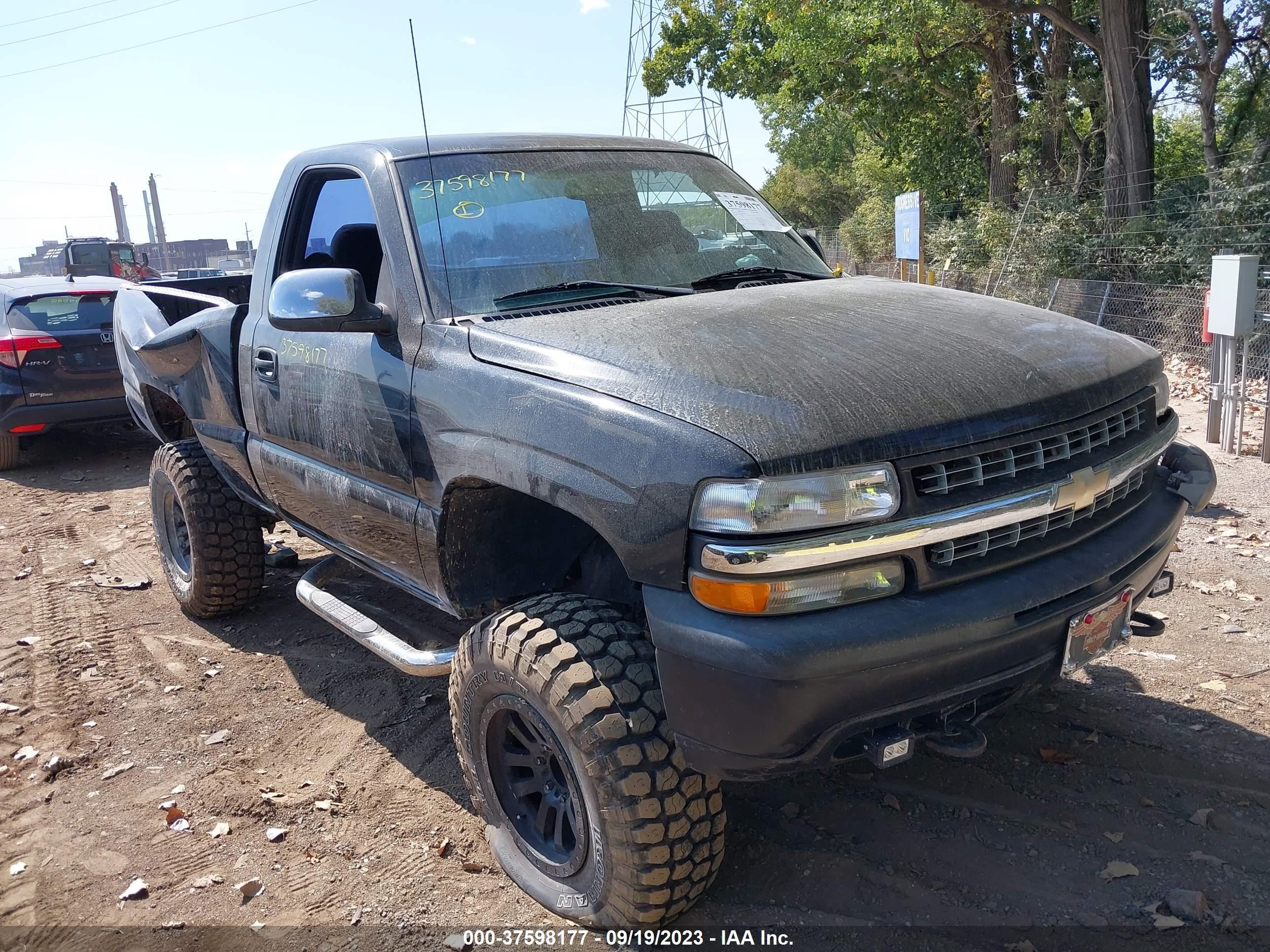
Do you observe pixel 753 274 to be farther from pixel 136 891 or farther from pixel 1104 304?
pixel 1104 304

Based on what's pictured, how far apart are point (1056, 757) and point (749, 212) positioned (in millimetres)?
2262

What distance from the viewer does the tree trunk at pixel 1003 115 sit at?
63.7ft

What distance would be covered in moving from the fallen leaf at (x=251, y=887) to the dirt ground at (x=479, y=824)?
0.03 m

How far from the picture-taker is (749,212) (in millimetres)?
4031

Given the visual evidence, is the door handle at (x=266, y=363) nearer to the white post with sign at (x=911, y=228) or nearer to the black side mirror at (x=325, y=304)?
the black side mirror at (x=325, y=304)

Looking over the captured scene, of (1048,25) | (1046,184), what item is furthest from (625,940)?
(1048,25)

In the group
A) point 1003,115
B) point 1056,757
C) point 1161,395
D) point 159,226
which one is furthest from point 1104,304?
point 159,226

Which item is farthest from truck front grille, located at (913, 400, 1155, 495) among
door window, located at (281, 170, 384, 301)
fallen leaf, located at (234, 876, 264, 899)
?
door window, located at (281, 170, 384, 301)

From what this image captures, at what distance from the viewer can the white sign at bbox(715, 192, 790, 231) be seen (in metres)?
3.96

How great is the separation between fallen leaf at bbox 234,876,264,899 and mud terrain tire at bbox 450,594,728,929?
30.1 inches

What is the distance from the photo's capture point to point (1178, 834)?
302cm

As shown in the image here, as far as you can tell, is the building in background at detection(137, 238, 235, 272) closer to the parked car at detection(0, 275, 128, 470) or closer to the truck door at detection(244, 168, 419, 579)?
the parked car at detection(0, 275, 128, 470)

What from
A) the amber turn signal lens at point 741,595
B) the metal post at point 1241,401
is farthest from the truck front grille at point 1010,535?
the metal post at point 1241,401

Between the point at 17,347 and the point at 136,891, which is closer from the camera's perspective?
the point at 136,891
